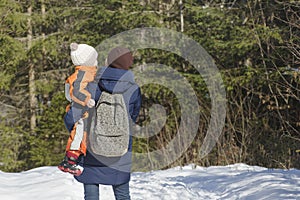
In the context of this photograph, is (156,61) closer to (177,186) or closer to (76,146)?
(177,186)

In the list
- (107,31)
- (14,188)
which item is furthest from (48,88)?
(14,188)

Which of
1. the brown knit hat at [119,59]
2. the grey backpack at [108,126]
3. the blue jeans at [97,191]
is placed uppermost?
the brown knit hat at [119,59]

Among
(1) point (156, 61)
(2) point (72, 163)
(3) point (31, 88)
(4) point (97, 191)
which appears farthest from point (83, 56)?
(3) point (31, 88)

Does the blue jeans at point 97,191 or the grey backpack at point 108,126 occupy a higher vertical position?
the grey backpack at point 108,126

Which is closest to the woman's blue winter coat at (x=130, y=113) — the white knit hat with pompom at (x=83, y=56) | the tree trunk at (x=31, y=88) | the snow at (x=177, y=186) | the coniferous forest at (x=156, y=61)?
the white knit hat with pompom at (x=83, y=56)

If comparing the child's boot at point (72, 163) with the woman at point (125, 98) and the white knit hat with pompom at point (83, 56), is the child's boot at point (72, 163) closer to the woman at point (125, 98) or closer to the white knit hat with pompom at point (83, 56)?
the woman at point (125, 98)

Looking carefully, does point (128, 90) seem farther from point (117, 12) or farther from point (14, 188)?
point (117, 12)

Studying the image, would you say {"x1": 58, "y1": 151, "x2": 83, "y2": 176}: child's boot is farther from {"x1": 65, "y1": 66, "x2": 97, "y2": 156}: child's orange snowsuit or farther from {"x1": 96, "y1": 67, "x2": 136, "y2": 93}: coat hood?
{"x1": 96, "y1": 67, "x2": 136, "y2": 93}: coat hood

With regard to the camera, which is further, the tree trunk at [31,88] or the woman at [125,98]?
the tree trunk at [31,88]

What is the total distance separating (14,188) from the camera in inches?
202

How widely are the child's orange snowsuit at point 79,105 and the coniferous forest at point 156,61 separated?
16.4 ft

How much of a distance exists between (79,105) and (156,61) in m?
8.77

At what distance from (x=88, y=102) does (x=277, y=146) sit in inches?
275

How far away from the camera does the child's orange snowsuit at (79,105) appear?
10.3 ft
